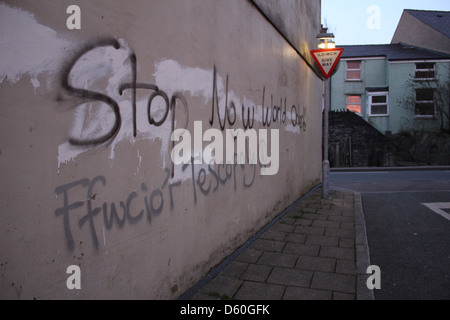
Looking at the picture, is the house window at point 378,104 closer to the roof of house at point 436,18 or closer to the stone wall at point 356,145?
the stone wall at point 356,145

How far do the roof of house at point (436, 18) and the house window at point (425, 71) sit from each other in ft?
9.93

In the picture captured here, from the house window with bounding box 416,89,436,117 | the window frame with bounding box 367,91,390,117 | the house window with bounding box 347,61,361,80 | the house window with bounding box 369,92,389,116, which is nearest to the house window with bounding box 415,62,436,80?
the house window with bounding box 416,89,436,117

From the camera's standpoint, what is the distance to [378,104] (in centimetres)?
2438

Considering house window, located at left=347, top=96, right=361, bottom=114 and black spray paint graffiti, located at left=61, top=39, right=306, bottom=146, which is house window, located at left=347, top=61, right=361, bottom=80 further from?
black spray paint graffiti, located at left=61, top=39, right=306, bottom=146

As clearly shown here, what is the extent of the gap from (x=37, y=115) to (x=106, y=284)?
1.15 meters

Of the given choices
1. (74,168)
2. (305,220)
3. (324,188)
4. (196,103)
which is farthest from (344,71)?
(74,168)

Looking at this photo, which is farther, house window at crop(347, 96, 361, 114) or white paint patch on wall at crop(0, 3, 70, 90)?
house window at crop(347, 96, 361, 114)

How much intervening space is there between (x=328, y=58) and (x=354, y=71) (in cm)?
1910

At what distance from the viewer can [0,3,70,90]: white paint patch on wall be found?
4.94 ft

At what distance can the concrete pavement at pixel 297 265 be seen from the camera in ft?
9.87

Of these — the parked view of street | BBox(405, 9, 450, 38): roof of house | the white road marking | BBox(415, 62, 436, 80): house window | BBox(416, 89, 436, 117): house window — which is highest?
BBox(405, 9, 450, 38): roof of house

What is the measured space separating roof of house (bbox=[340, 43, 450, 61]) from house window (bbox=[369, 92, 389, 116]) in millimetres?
2671

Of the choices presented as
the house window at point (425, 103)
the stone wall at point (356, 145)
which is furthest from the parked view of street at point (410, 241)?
the house window at point (425, 103)

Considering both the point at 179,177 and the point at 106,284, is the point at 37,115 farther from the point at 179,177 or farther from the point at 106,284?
the point at 179,177
